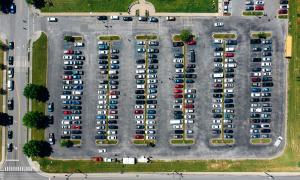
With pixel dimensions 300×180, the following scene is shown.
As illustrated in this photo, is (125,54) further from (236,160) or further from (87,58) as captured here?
(236,160)

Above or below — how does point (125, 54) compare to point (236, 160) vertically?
above

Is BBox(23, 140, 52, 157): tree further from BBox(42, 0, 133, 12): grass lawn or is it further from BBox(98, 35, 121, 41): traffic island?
BBox(42, 0, 133, 12): grass lawn

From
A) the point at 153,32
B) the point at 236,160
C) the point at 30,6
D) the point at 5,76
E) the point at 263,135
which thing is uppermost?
the point at 30,6

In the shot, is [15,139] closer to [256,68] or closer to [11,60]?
[11,60]

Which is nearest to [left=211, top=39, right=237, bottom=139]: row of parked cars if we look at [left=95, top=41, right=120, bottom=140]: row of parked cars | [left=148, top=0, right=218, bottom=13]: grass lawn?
[left=148, top=0, right=218, bottom=13]: grass lawn

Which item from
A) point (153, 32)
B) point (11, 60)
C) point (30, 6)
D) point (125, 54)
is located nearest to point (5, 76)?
point (11, 60)

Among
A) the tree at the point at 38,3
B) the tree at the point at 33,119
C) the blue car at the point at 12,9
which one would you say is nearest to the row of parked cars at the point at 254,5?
the tree at the point at 38,3

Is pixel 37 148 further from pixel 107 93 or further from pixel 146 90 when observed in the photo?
pixel 146 90

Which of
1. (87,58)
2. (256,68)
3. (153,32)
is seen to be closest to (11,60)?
(87,58)
